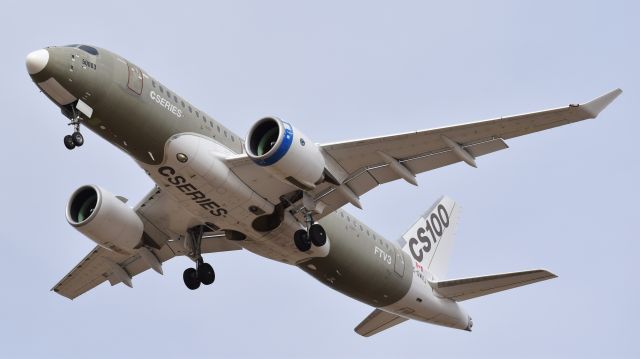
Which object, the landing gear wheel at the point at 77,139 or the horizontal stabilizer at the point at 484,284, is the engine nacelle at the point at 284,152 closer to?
the landing gear wheel at the point at 77,139

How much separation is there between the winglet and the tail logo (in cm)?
1356

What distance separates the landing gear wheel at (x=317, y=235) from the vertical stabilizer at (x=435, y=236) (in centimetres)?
812

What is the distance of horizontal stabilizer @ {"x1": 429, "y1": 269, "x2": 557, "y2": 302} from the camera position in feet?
126

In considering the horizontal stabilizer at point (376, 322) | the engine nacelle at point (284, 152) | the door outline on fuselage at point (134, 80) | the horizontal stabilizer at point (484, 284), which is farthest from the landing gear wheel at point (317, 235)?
the horizontal stabilizer at point (376, 322)

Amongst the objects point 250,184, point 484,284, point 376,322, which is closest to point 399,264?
point 484,284

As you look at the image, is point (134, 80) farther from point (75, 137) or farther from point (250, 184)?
point (250, 184)

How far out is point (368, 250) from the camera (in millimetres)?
38938

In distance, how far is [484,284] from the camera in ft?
133

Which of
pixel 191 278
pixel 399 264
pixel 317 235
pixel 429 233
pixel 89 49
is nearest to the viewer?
pixel 89 49

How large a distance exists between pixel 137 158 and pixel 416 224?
50.0ft

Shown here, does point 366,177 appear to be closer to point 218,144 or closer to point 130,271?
point 218,144

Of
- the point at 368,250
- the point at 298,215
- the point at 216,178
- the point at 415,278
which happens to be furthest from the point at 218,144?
the point at 415,278

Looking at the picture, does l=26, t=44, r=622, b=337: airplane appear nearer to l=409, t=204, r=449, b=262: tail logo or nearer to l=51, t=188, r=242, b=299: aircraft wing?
l=51, t=188, r=242, b=299: aircraft wing

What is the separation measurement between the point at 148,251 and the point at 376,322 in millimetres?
9857
